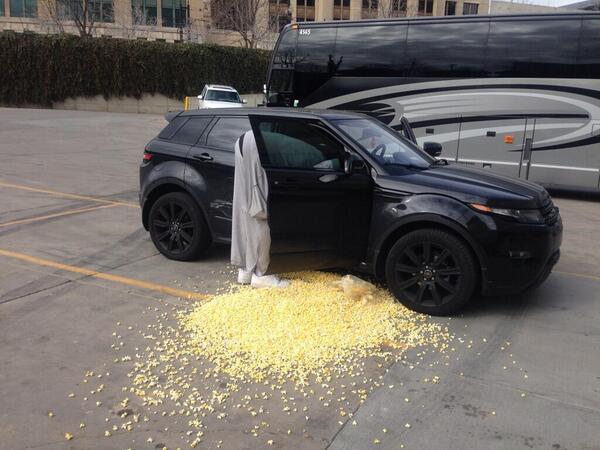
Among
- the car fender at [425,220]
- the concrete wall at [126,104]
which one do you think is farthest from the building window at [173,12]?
the car fender at [425,220]

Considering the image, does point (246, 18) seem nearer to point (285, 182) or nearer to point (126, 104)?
point (126, 104)

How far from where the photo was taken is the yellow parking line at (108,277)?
5.26 meters

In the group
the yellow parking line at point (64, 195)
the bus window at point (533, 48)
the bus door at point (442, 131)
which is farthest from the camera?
the bus door at point (442, 131)

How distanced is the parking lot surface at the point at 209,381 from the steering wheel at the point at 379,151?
63.8 inches

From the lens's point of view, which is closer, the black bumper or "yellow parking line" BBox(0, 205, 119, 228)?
the black bumper

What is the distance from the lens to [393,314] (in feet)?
16.0

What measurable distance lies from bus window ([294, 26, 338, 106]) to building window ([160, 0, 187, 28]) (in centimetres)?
5215

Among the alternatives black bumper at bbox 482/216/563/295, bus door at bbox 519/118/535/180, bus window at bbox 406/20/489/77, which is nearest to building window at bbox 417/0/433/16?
bus window at bbox 406/20/489/77

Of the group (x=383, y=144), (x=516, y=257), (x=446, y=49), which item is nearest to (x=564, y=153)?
(x=446, y=49)

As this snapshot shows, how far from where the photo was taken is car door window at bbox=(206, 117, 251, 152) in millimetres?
5859

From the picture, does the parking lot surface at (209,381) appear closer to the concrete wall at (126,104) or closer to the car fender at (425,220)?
the car fender at (425,220)

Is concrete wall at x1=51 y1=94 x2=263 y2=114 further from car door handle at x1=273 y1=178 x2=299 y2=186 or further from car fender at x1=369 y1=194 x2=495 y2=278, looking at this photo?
car fender at x1=369 y1=194 x2=495 y2=278

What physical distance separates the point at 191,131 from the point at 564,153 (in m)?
8.39

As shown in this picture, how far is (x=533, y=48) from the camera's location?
37.0ft
